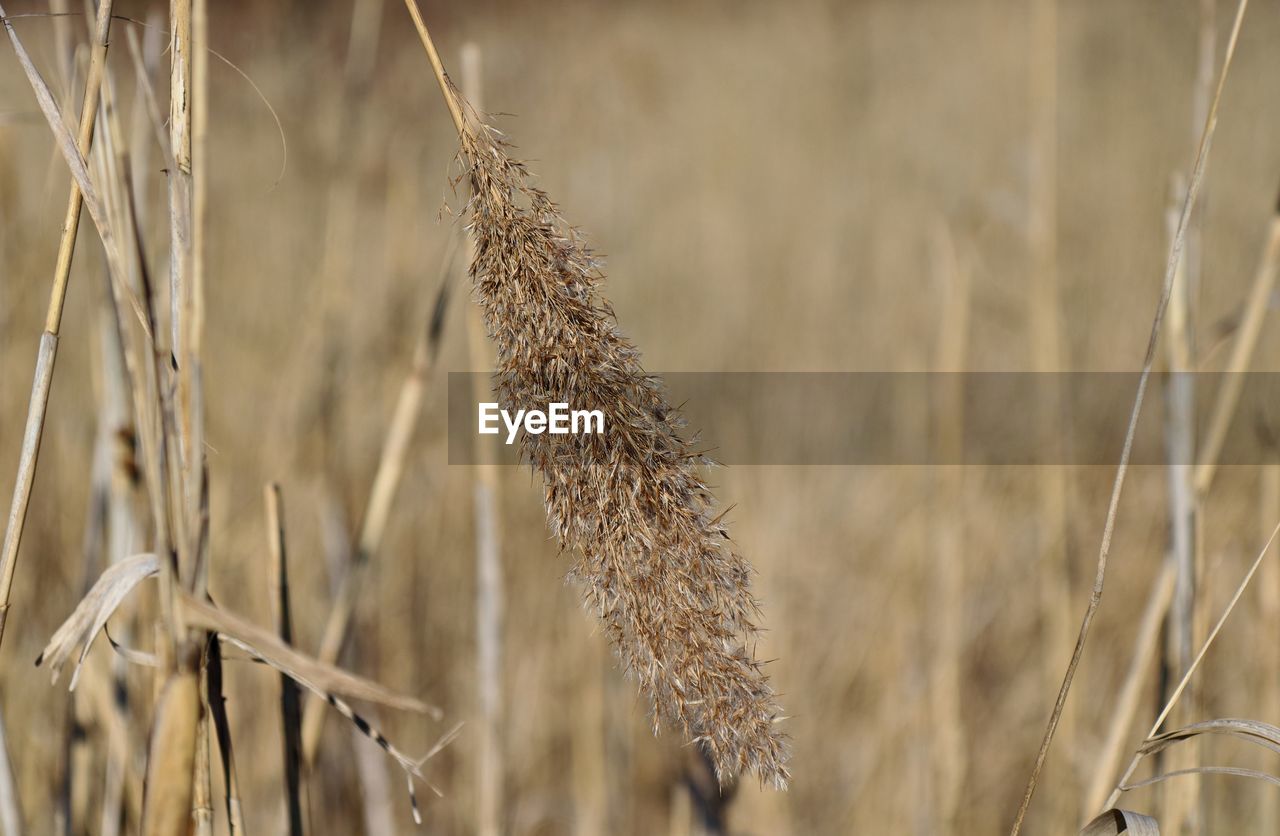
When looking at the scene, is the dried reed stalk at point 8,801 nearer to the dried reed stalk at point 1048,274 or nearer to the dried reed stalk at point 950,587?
the dried reed stalk at point 950,587

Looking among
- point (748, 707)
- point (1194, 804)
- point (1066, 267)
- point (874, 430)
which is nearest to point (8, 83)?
point (748, 707)

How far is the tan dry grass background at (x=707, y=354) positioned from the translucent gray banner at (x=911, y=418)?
7 centimetres

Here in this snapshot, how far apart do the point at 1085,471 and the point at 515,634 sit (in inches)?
42.0

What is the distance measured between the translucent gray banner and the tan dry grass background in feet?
0.23

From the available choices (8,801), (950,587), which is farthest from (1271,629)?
(8,801)

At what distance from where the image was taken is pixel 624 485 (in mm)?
416

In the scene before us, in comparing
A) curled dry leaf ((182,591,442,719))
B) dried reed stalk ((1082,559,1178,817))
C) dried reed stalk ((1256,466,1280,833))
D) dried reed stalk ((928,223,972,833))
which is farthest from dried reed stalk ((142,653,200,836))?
dried reed stalk ((1256,466,1280,833))

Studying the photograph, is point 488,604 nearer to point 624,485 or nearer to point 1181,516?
point 624,485

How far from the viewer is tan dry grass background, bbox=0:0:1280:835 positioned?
1.14 meters

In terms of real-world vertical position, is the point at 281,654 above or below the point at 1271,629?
above

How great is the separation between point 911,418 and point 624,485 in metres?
1.85

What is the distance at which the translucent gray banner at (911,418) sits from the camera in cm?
159

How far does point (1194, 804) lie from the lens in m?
0.67

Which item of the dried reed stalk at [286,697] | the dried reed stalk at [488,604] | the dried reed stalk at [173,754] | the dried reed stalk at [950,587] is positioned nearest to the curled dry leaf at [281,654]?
the dried reed stalk at [173,754]
